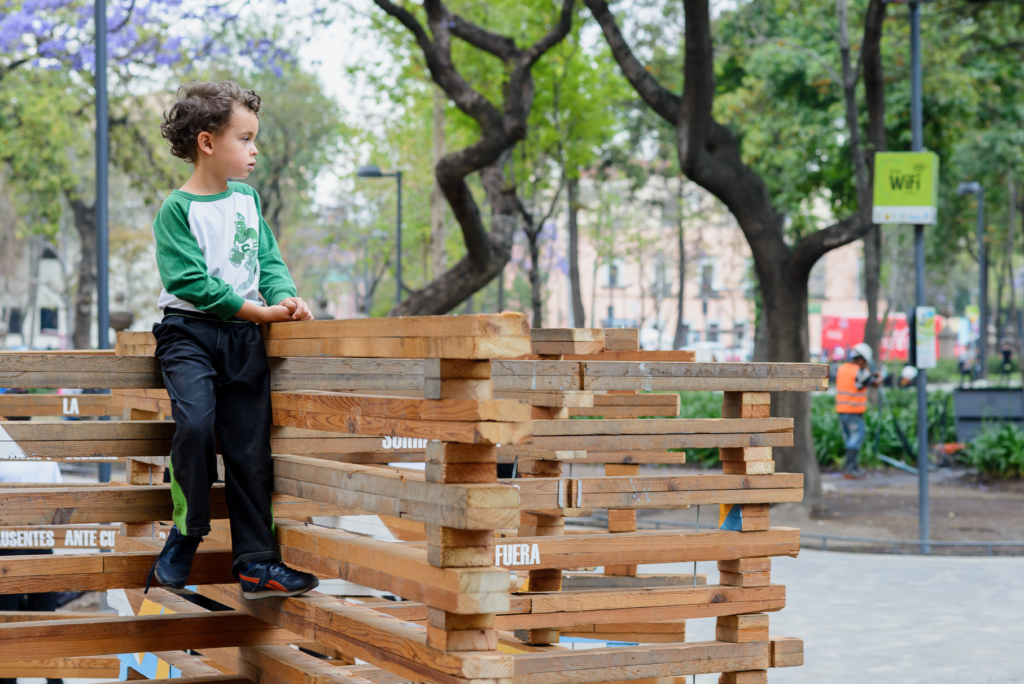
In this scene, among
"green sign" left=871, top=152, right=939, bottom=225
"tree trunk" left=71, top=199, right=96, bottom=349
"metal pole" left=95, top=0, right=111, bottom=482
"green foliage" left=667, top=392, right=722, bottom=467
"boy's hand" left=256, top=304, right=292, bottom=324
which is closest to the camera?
"boy's hand" left=256, top=304, right=292, bottom=324

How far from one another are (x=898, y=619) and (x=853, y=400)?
832 cm

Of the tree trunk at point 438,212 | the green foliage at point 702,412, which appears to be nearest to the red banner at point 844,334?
the green foliage at point 702,412

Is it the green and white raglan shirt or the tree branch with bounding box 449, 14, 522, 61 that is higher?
the tree branch with bounding box 449, 14, 522, 61

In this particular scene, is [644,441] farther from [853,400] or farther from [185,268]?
[853,400]

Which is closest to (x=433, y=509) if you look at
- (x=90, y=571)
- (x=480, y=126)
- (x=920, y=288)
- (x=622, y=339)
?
(x=90, y=571)

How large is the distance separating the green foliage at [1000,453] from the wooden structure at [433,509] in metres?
13.4

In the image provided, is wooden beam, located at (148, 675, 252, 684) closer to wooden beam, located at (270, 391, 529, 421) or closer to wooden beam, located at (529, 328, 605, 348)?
wooden beam, located at (270, 391, 529, 421)

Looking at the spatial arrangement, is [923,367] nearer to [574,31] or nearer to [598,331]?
[598,331]

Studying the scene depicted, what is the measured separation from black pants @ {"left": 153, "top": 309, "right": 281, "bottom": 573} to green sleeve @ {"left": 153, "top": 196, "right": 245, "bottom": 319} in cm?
11

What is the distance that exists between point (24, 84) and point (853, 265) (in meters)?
62.2

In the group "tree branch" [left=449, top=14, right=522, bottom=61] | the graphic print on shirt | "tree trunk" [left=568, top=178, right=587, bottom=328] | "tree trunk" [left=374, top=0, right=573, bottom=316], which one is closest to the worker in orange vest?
"tree trunk" [left=374, top=0, right=573, bottom=316]

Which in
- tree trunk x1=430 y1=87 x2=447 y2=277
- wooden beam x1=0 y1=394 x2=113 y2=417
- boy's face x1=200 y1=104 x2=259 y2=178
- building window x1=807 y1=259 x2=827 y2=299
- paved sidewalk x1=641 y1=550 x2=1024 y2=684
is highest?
building window x1=807 y1=259 x2=827 y2=299

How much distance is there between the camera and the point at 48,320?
66.4 metres

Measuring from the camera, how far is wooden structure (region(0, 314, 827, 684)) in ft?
8.93
